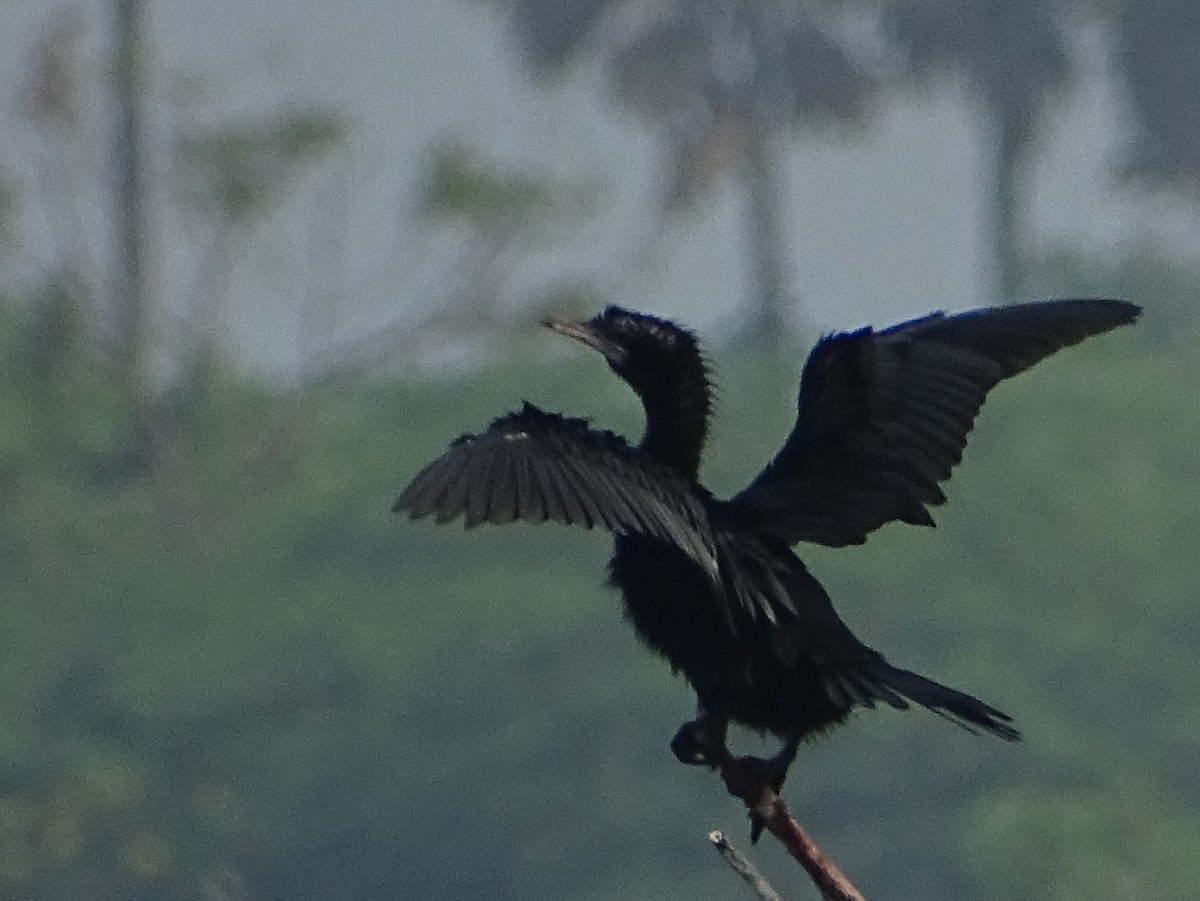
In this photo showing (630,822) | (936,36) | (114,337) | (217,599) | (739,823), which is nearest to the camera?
(739,823)

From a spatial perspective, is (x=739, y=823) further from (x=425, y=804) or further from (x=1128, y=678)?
(x=1128, y=678)

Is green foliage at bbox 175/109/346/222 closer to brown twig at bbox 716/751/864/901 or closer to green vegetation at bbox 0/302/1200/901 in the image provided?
green vegetation at bbox 0/302/1200/901

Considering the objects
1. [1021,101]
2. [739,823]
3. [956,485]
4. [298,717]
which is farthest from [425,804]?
[1021,101]

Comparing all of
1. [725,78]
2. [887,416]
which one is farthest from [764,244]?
[887,416]

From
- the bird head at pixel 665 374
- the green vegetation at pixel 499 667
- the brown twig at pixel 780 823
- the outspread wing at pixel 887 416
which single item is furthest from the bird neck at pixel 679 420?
the green vegetation at pixel 499 667

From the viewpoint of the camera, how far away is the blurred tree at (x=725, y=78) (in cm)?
3331

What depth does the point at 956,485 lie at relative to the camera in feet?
98.9

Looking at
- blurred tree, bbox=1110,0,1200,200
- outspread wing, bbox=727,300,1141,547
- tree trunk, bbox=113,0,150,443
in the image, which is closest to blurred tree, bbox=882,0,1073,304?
blurred tree, bbox=1110,0,1200,200

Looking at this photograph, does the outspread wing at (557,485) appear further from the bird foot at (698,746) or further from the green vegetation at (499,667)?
the green vegetation at (499,667)

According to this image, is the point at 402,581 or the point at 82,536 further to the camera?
the point at 82,536

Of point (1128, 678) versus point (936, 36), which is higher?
point (936, 36)

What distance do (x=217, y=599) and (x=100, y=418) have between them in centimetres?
385

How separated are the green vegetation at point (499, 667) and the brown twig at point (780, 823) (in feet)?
58.9

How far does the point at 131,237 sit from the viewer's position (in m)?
31.6
